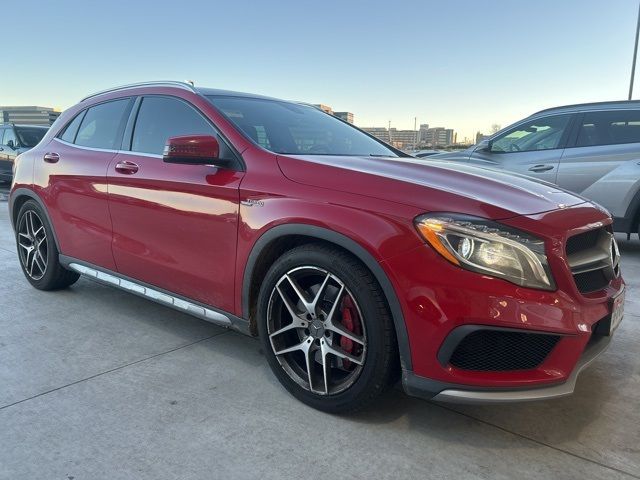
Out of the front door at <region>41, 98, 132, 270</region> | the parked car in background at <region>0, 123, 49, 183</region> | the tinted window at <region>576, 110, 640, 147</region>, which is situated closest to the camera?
the front door at <region>41, 98, 132, 270</region>

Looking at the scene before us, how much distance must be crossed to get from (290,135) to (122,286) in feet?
5.19

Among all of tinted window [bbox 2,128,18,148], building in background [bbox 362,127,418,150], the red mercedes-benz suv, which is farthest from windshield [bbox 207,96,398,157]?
tinted window [bbox 2,128,18,148]

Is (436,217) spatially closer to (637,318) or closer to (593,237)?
(593,237)

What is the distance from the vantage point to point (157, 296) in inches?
127

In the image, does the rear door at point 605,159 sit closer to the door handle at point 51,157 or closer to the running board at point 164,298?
the running board at point 164,298

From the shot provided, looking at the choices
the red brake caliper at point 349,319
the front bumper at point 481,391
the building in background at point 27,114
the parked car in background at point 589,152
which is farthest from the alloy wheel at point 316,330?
the building in background at point 27,114

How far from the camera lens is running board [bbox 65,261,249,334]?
2.82 metres

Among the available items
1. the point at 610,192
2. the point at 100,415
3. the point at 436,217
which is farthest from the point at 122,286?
the point at 610,192

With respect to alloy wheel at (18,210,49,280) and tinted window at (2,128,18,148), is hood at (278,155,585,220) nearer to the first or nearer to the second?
alloy wheel at (18,210,49,280)

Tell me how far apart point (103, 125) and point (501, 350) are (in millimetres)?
3217

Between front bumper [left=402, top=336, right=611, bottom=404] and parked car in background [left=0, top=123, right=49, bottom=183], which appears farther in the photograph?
parked car in background [left=0, top=123, right=49, bottom=183]

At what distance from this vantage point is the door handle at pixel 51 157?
404 cm

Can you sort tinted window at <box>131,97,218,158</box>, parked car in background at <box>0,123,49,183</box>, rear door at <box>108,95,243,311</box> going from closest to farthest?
rear door at <box>108,95,243,311</box> < tinted window at <box>131,97,218,158</box> < parked car in background at <box>0,123,49,183</box>

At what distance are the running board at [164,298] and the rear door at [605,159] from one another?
4.87m
